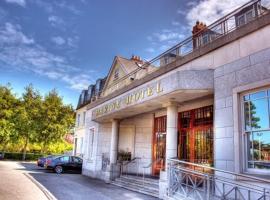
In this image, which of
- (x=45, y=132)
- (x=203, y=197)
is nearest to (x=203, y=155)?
(x=203, y=197)

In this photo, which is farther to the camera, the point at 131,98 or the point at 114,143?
the point at 114,143

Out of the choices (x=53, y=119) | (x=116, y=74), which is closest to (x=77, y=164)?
(x=116, y=74)

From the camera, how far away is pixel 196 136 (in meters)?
11.1

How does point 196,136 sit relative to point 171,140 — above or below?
above

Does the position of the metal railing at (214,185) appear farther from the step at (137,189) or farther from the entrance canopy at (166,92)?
the entrance canopy at (166,92)

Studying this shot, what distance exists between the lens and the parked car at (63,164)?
1969 centimetres

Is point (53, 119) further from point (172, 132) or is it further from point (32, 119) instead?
point (172, 132)

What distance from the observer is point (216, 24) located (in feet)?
29.0

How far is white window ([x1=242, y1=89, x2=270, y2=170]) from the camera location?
269 inches

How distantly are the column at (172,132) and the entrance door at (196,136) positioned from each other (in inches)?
50.5

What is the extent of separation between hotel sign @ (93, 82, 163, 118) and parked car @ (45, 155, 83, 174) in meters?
6.20

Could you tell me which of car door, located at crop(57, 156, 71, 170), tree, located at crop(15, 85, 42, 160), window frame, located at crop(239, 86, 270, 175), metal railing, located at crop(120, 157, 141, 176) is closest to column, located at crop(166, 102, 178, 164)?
window frame, located at crop(239, 86, 270, 175)

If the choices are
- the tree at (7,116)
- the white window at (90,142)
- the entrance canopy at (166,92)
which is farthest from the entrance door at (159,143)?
the tree at (7,116)

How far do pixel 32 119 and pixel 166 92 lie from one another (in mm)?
27839
